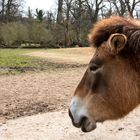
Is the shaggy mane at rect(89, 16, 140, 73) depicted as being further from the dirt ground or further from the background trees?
the background trees

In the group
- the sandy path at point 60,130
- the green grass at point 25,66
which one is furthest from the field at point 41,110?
the green grass at point 25,66

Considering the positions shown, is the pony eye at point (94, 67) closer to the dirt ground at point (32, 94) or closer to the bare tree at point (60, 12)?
the dirt ground at point (32, 94)

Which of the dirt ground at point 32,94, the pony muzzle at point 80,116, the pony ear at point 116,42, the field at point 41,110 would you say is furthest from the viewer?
the dirt ground at point 32,94

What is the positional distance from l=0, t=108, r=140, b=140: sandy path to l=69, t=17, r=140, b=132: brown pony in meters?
2.64

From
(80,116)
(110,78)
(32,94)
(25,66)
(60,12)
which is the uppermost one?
(60,12)

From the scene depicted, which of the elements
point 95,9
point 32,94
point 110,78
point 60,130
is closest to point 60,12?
point 95,9

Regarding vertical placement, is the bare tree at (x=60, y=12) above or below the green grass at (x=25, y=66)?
above

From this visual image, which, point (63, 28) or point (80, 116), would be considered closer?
point (80, 116)

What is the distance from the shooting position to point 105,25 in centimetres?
334

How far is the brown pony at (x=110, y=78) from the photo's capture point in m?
3.08

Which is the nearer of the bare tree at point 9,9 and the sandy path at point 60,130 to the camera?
the sandy path at point 60,130

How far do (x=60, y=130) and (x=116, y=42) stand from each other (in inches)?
139

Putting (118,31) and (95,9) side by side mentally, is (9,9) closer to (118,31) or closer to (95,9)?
(95,9)

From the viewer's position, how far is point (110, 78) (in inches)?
125
